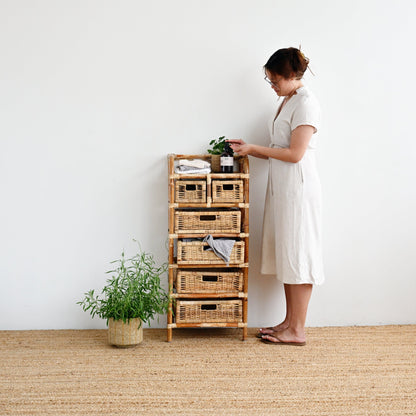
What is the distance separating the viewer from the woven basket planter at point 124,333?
3.05 metres

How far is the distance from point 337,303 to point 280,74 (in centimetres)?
140

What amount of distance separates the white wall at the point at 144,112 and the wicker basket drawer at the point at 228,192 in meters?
0.32

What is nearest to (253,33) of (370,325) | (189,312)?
(189,312)

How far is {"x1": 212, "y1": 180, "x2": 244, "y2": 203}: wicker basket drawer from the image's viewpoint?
3.14 m

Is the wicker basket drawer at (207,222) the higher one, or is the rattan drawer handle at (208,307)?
the wicker basket drawer at (207,222)

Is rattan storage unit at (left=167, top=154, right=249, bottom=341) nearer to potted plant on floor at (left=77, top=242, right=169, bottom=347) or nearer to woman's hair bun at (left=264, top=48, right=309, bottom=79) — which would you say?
potted plant on floor at (left=77, top=242, right=169, bottom=347)

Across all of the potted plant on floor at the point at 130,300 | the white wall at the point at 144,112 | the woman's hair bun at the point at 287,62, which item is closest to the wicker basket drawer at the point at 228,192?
the white wall at the point at 144,112

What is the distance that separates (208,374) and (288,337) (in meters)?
0.65

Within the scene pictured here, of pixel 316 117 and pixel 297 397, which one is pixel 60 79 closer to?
pixel 316 117

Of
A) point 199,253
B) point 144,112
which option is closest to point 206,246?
point 199,253

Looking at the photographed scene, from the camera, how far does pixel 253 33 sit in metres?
3.39

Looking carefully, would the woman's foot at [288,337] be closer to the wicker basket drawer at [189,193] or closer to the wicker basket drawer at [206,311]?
the wicker basket drawer at [206,311]

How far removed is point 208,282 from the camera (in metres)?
3.16

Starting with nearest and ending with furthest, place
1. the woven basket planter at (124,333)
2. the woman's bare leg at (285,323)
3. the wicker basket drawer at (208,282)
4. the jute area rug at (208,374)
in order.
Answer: the jute area rug at (208,374) < the woven basket planter at (124,333) < the wicker basket drawer at (208,282) < the woman's bare leg at (285,323)
